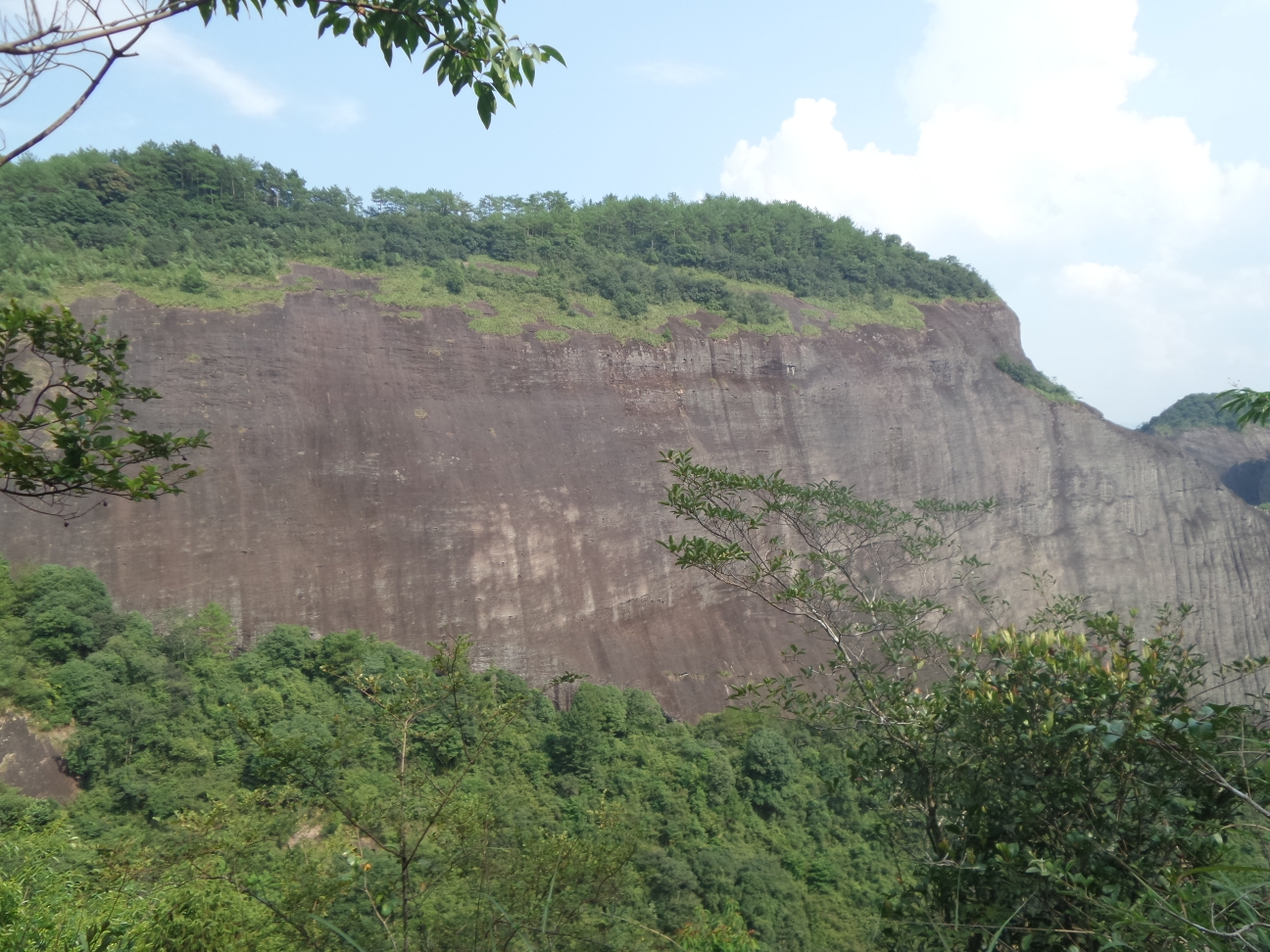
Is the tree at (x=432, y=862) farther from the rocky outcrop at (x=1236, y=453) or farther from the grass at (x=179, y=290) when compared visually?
the rocky outcrop at (x=1236, y=453)

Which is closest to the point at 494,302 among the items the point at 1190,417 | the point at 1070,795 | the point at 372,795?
the point at 372,795

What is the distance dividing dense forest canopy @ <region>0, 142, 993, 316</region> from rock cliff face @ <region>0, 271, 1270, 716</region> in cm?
158

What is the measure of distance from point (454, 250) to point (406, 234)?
4.15 feet

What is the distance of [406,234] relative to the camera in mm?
20203

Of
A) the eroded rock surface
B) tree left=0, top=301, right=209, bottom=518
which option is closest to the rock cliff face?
the eroded rock surface

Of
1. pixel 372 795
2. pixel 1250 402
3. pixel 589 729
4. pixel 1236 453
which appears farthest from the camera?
pixel 1236 453

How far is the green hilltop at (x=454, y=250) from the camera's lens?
49.7ft

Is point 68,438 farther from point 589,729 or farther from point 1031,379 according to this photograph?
point 1031,379

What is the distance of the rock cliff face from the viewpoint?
13.9 m

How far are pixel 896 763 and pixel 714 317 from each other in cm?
1817

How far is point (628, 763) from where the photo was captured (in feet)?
44.4

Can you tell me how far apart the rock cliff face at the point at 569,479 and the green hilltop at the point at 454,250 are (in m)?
0.84

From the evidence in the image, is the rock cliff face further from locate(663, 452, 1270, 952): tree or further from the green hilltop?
locate(663, 452, 1270, 952): tree

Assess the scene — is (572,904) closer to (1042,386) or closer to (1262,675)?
(1262,675)
